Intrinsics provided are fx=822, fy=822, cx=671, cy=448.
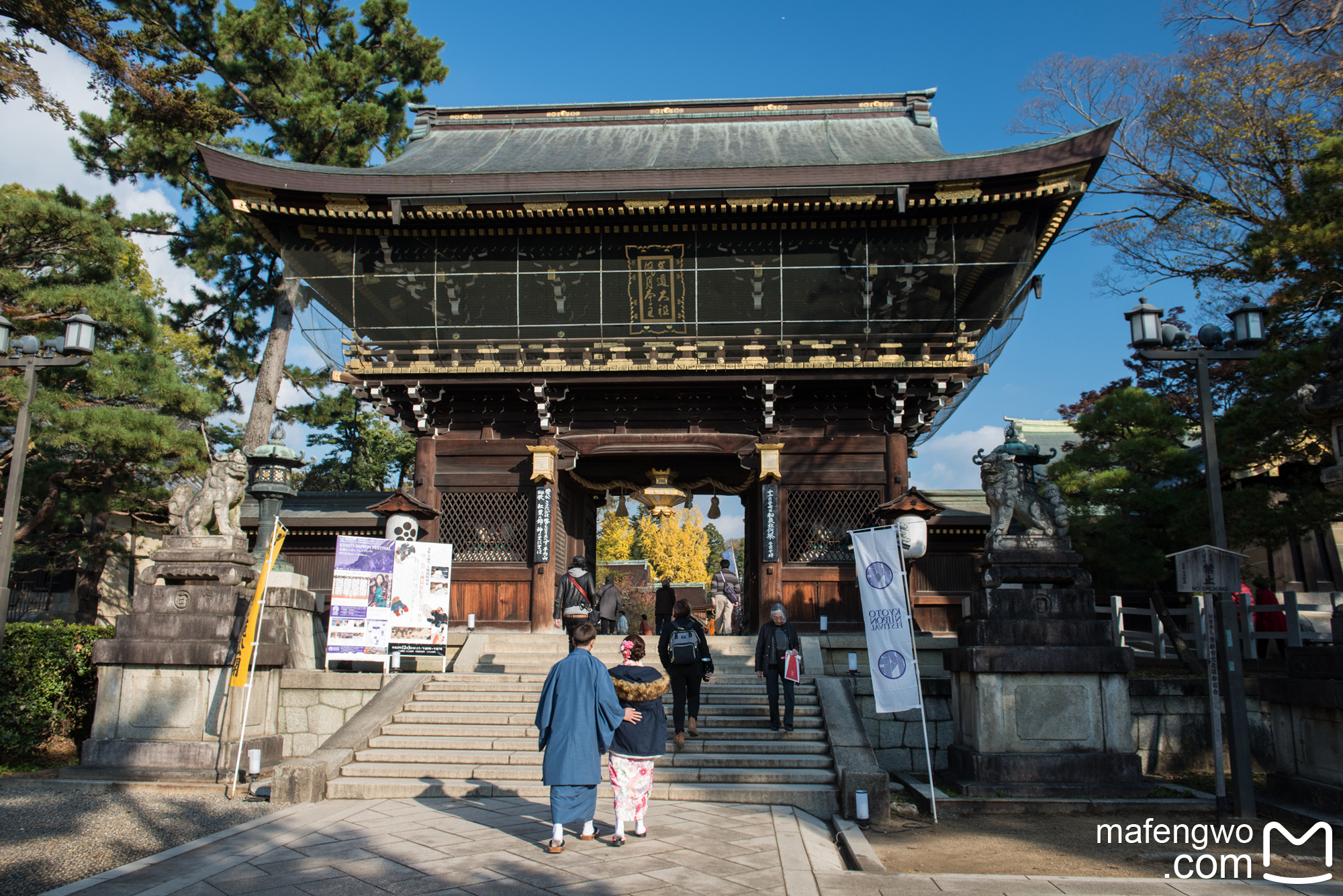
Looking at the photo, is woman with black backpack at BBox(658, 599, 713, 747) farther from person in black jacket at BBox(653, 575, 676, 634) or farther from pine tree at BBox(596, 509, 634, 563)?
pine tree at BBox(596, 509, 634, 563)

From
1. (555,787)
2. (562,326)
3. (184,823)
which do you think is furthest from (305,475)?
(555,787)

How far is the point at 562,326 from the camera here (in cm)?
1569

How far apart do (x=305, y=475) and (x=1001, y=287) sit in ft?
93.5

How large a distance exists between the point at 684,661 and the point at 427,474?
26.2 ft

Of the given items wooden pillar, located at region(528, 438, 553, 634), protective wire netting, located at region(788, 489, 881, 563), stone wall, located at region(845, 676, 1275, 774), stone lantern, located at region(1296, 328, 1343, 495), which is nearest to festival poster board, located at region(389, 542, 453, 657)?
wooden pillar, located at region(528, 438, 553, 634)

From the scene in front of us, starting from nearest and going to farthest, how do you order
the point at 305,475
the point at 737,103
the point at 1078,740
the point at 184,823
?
the point at 184,823
the point at 1078,740
the point at 737,103
the point at 305,475

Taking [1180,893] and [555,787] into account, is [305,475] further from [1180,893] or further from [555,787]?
[1180,893]

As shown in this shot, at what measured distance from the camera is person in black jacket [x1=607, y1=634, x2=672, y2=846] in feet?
21.4

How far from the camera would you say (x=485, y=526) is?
15.4m

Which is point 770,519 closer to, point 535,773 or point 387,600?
point 387,600

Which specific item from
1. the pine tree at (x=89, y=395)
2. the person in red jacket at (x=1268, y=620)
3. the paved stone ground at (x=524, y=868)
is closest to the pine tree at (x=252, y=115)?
the pine tree at (x=89, y=395)

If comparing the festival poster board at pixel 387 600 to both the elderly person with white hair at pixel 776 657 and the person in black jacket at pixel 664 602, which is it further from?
the elderly person with white hair at pixel 776 657

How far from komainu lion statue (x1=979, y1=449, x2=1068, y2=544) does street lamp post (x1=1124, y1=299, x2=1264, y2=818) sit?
1.61 metres

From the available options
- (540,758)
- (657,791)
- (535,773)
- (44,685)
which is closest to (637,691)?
(657,791)
